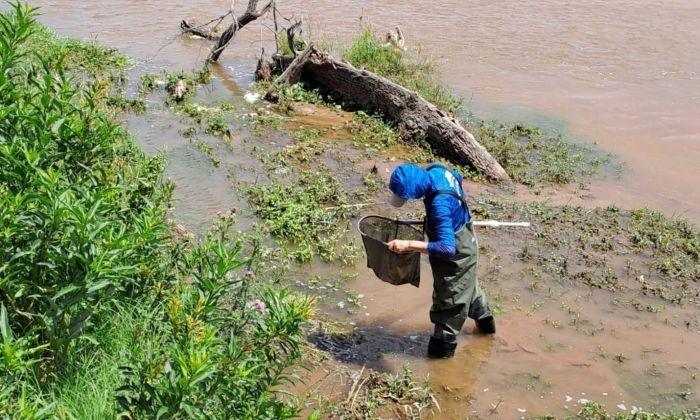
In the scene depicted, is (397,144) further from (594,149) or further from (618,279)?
(618,279)

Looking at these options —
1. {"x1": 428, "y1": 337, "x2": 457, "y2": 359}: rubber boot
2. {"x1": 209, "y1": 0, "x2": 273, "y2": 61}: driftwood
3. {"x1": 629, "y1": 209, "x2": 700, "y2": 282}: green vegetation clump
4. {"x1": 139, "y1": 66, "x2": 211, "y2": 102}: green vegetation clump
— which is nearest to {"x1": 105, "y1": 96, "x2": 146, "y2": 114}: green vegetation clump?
{"x1": 139, "y1": 66, "x2": 211, "y2": 102}: green vegetation clump

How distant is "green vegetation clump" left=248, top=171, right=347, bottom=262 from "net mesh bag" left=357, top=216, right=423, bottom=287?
1174 mm

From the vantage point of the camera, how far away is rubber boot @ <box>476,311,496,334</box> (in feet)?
16.9

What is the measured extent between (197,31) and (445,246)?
10.1 meters

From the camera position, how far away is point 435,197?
14.4ft

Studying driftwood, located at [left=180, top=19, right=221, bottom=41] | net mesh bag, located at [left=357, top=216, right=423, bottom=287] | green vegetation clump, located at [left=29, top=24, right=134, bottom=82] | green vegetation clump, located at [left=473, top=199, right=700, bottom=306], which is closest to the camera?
net mesh bag, located at [left=357, top=216, right=423, bottom=287]

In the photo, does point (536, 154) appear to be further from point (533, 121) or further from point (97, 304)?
point (97, 304)

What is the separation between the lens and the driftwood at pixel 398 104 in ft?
25.7

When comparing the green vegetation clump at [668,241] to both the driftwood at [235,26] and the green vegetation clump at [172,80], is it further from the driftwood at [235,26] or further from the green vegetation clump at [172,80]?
the driftwood at [235,26]

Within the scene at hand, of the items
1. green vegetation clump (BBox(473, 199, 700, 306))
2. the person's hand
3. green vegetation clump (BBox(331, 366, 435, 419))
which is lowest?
green vegetation clump (BBox(331, 366, 435, 419))

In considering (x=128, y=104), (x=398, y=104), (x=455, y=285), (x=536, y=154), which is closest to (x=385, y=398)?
(x=455, y=285)

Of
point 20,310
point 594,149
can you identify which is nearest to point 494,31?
point 594,149

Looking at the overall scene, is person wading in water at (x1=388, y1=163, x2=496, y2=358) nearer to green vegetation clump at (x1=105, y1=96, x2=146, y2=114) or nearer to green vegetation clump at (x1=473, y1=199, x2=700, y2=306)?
green vegetation clump at (x1=473, y1=199, x2=700, y2=306)

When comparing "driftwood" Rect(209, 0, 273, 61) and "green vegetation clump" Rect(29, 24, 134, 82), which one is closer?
"green vegetation clump" Rect(29, 24, 134, 82)
